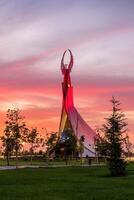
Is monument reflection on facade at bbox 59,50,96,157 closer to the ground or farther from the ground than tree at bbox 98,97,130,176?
farther from the ground

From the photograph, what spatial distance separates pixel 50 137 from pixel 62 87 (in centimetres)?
2021

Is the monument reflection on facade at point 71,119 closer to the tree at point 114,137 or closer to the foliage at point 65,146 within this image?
the foliage at point 65,146

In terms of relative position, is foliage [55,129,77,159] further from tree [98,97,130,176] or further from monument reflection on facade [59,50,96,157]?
tree [98,97,130,176]

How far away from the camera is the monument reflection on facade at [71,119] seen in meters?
142

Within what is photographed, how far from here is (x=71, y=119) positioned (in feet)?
477

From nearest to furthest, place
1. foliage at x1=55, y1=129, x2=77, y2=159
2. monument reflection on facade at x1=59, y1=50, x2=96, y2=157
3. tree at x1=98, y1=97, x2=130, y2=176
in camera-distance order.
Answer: tree at x1=98, y1=97, x2=130, y2=176 < foliage at x1=55, y1=129, x2=77, y2=159 < monument reflection on facade at x1=59, y1=50, x2=96, y2=157

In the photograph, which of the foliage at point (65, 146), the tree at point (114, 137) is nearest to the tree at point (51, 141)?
the foliage at point (65, 146)

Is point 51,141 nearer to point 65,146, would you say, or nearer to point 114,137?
point 65,146

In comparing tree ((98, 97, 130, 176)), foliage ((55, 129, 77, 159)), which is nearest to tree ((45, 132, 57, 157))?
foliage ((55, 129, 77, 159))

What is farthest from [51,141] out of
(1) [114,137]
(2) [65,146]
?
(1) [114,137]

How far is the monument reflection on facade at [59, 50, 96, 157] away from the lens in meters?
142

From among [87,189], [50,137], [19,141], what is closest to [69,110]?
[50,137]

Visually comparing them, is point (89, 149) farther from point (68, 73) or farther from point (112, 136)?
point (112, 136)

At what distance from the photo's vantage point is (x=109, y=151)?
45.7 m
